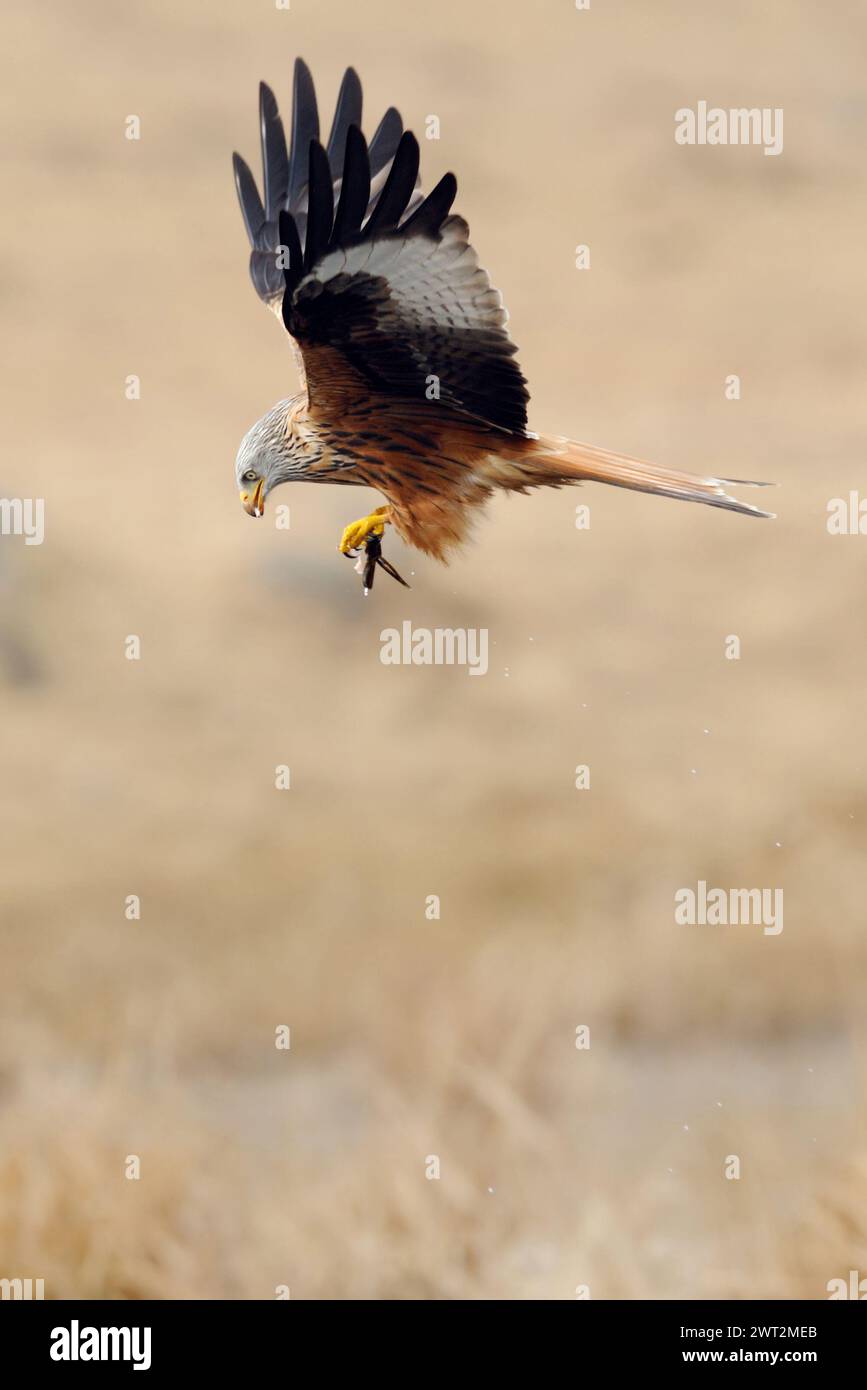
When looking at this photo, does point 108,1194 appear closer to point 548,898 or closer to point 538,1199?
point 538,1199

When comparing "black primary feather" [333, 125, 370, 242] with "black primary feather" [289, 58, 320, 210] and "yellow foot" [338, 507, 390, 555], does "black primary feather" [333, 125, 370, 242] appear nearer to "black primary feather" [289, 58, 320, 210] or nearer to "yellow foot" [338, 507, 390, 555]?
"black primary feather" [289, 58, 320, 210]

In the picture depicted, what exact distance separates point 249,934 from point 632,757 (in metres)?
3.03

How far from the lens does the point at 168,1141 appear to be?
175 inches

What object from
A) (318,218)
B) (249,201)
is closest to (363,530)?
(318,218)

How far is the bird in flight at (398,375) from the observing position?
149 centimetres

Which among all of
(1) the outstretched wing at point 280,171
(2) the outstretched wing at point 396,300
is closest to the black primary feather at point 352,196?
(2) the outstretched wing at point 396,300

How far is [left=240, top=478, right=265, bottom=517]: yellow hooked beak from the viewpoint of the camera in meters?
1.41

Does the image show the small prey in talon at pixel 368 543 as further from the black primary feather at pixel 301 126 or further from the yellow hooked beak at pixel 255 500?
the black primary feather at pixel 301 126

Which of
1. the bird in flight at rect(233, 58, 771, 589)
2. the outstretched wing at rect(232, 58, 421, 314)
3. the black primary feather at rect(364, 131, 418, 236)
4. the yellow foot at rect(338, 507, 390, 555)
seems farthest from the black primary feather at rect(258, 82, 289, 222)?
the yellow foot at rect(338, 507, 390, 555)

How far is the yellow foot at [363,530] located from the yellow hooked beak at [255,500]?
0.08 meters

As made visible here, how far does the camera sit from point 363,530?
151 cm

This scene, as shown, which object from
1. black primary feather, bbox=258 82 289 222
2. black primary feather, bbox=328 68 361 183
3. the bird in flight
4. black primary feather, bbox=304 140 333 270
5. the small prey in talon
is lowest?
the small prey in talon

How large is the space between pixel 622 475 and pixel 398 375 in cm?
23
